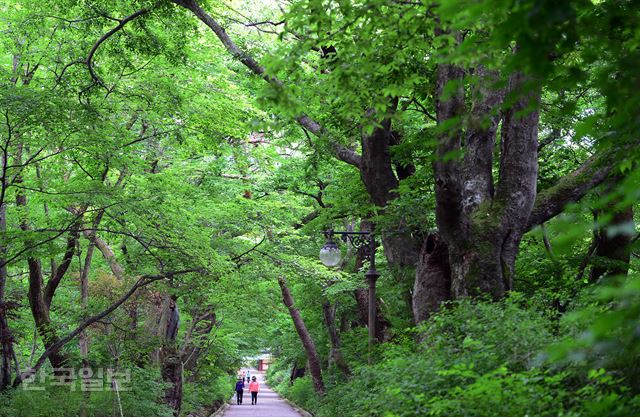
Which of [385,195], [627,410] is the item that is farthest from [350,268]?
[627,410]

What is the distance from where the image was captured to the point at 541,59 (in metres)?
2.57

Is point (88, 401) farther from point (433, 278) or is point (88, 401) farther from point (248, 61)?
point (433, 278)

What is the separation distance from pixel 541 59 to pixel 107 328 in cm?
1792

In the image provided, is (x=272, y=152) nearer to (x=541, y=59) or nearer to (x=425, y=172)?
(x=425, y=172)

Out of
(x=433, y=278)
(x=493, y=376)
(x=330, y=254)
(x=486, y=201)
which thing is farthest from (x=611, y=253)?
(x=493, y=376)

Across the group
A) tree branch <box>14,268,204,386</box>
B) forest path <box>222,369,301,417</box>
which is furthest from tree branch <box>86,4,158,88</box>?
forest path <box>222,369,301,417</box>

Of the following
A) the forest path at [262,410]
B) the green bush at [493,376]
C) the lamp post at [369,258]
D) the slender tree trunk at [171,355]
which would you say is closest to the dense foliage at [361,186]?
the green bush at [493,376]

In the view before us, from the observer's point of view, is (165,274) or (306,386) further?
(306,386)

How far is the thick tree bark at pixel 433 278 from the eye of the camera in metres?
10.5

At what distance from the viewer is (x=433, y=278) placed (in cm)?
1055

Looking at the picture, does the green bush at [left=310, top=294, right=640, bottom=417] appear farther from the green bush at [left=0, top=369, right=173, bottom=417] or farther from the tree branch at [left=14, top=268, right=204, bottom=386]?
the green bush at [left=0, top=369, right=173, bottom=417]

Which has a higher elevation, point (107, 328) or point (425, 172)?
point (425, 172)

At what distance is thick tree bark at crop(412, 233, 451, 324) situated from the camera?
10.5 meters

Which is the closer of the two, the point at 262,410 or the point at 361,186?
the point at 361,186
